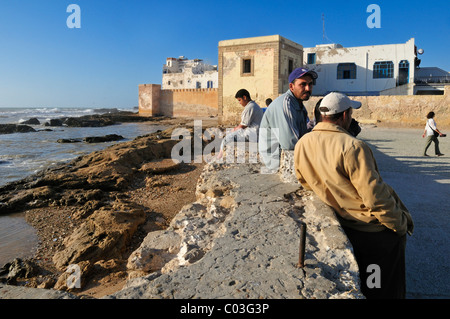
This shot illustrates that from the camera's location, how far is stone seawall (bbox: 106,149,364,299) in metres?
1.63

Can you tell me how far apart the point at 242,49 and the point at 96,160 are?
13034 millimetres

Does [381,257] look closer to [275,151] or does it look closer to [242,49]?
[275,151]

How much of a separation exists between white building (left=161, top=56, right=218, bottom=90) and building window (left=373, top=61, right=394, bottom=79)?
22.1 meters

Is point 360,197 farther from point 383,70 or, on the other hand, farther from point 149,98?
point 149,98

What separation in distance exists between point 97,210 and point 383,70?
28.6m

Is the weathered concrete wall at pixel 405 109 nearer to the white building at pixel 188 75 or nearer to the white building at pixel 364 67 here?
the white building at pixel 364 67

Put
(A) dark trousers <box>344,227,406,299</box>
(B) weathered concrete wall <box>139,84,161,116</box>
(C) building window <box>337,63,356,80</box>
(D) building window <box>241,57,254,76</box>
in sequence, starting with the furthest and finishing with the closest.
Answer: (B) weathered concrete wall <box>139,84,161,116</box> < (C) building window <box>337,63,356,80</box> < (D) building window <box>241,57,254,76</box> < (A) dark trousers <box>344,227,406,299</box>

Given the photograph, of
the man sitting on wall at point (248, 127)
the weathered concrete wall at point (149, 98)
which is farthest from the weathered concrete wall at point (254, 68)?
the weathered concrete wall at point (149, 98)

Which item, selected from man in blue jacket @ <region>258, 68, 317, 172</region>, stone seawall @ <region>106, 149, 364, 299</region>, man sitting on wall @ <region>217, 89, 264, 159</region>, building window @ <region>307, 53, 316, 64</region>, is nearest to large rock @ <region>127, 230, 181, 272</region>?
stone seawall @ <region>106, 149, 364, 299</region>

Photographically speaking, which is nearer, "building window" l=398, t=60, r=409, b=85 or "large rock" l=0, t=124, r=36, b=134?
"large rock" l=0, t=124, r=36, b=134

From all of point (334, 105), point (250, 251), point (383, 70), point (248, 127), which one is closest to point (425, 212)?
point (334, 105)

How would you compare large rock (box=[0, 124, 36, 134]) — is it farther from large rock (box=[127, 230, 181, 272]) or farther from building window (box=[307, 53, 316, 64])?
large rock (box=[127, 230, 181, 272])

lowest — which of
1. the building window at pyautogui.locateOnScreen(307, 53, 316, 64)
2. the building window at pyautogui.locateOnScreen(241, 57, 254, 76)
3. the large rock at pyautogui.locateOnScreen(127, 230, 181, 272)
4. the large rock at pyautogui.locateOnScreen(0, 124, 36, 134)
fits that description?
the large rock at pyautogui.locateOnScreen(127, 230, 181, 272)
